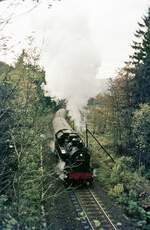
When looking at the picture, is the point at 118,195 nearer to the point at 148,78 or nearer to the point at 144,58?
the point at 148,78

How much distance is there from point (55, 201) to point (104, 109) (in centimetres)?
2340

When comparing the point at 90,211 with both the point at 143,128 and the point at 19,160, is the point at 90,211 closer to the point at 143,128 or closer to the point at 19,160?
the point at 19,160

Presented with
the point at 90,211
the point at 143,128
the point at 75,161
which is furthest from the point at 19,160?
the point at 143,128

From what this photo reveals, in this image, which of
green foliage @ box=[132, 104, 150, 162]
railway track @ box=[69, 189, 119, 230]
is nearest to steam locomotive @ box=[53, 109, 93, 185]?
railway track @ box=[69, 189, 119, 230]

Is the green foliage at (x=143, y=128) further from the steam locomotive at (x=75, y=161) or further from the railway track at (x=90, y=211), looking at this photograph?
the railway track at (x=90, y=211)

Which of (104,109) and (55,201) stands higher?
(55,201)

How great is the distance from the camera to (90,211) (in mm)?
19562

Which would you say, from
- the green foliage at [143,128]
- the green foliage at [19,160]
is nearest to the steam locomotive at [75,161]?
the green foliage at [19,160]

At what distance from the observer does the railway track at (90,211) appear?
17.6m

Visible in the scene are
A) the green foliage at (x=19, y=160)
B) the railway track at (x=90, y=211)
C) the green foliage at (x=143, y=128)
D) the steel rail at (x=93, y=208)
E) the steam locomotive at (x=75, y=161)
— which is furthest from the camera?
the green foliage at (x=143, y=128)

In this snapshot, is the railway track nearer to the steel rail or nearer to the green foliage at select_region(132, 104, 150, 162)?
the steel rail

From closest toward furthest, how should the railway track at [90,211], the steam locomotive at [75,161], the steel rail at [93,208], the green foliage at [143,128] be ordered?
1. the railway track at [90,211]
2. the steel rail at [93,208]
3. the steam locomotive at [75,161]
4. the green foliage at [143,128]

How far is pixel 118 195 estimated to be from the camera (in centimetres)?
2225

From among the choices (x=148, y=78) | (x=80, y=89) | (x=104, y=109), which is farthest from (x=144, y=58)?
(x=80, y=89)
